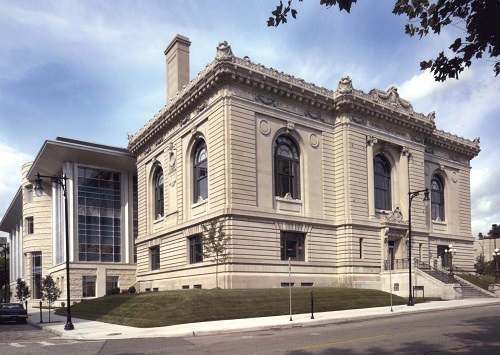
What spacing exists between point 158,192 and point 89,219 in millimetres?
13538

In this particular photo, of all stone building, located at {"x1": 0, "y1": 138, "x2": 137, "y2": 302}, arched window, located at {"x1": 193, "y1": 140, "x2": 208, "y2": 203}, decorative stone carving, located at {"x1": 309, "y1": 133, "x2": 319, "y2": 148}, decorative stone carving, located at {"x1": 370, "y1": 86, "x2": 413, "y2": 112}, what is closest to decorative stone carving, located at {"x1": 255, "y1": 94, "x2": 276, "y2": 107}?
decorative stone carving, located at {"x1": 309, "y1": 133, "x2": 319, "y2": 148}

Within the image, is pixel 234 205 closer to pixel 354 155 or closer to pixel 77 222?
pixel 354 155

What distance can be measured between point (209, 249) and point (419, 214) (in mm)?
23000

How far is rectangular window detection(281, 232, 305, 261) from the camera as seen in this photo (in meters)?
40.1

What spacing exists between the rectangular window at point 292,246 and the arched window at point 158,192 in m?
15.9

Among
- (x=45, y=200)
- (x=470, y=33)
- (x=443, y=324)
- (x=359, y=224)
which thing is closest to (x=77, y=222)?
(x=45, y=200)

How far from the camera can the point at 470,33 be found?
902 cm

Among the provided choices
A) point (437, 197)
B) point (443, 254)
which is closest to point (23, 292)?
point (443, 254)

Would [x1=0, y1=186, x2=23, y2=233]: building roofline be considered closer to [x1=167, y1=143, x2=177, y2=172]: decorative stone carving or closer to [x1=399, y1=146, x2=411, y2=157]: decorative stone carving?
[x1=167, y1=143, x2=177, y2=172]: decorative stone carving

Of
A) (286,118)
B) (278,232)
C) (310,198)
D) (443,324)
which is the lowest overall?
(443,324)

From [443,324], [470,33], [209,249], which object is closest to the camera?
[470,33]

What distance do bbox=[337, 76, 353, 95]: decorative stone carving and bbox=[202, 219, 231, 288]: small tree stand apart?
15.7 m

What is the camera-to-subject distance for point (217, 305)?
86.4 feet

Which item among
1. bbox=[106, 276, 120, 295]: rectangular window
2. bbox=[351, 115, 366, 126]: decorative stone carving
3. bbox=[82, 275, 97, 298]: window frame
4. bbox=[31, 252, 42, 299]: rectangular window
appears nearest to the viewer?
bbox=[351, 115, 366, 126]: decorative stone carving
